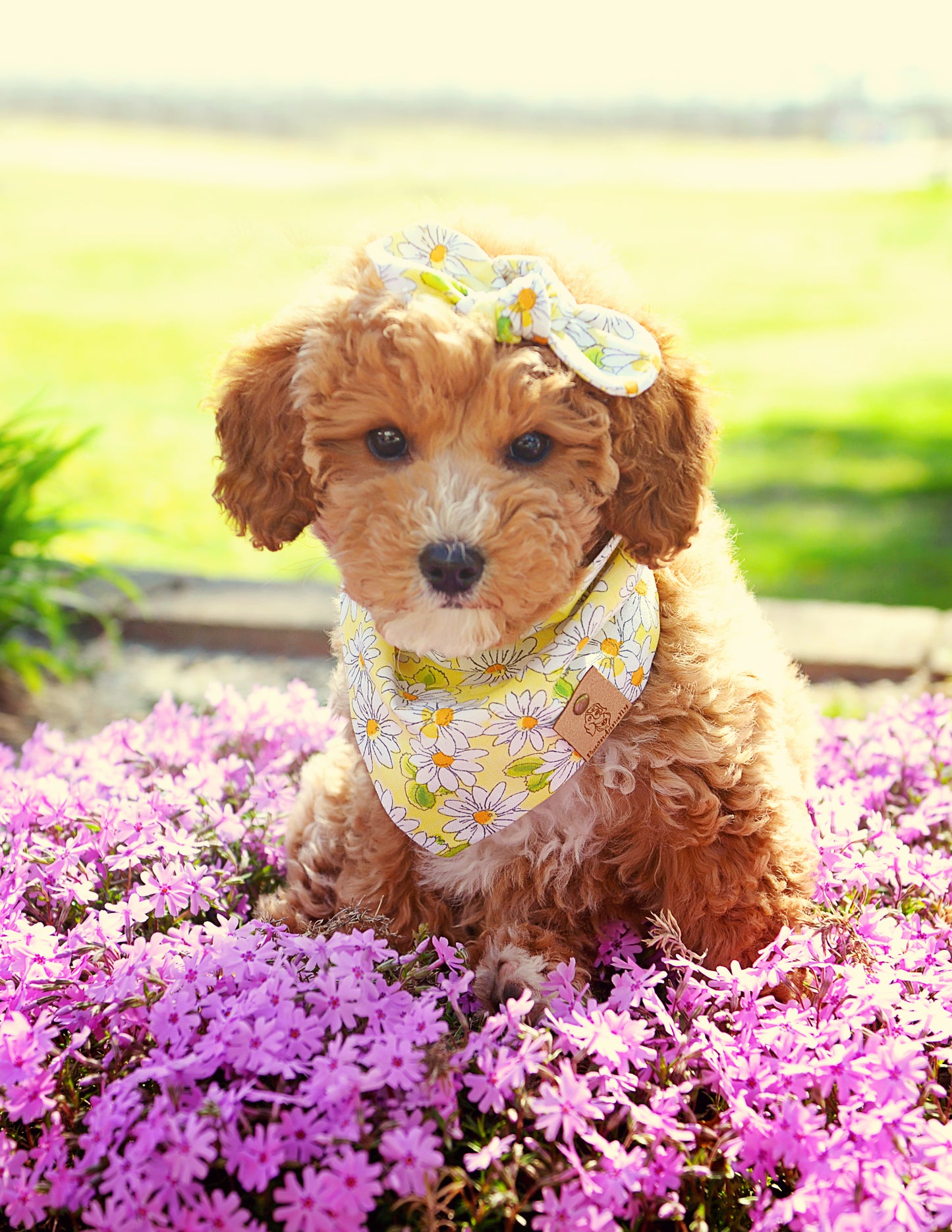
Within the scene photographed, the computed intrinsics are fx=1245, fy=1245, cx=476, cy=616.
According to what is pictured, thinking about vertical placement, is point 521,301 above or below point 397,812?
above

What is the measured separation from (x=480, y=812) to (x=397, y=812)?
199 mm

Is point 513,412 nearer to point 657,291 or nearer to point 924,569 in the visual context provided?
point 657,291

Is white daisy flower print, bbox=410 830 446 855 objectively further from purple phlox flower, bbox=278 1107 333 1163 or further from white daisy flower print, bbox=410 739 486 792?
purple phlox flower, bbox=278 1107 333 1163

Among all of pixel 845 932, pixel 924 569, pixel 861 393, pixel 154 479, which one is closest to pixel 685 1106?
pixel 845 932

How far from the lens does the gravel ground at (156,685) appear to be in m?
5.29

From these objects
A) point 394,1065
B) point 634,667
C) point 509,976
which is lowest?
point 509,976

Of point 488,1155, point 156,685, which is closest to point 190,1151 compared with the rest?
point 488,1155

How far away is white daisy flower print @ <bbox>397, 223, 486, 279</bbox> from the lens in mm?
2424

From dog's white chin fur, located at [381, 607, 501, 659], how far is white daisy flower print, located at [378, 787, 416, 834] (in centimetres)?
42

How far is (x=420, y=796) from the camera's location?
267 centimetres

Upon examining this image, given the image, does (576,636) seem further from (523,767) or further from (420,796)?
(420,796)

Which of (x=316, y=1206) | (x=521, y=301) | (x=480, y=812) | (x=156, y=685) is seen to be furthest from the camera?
(x=156, y=685)

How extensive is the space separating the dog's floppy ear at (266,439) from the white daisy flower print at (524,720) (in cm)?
57

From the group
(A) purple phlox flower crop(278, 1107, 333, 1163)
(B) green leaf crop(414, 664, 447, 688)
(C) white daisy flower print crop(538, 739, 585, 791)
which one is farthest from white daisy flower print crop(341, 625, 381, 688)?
(A) purple phlox flower crop(278, 1107, 333, 1163)
